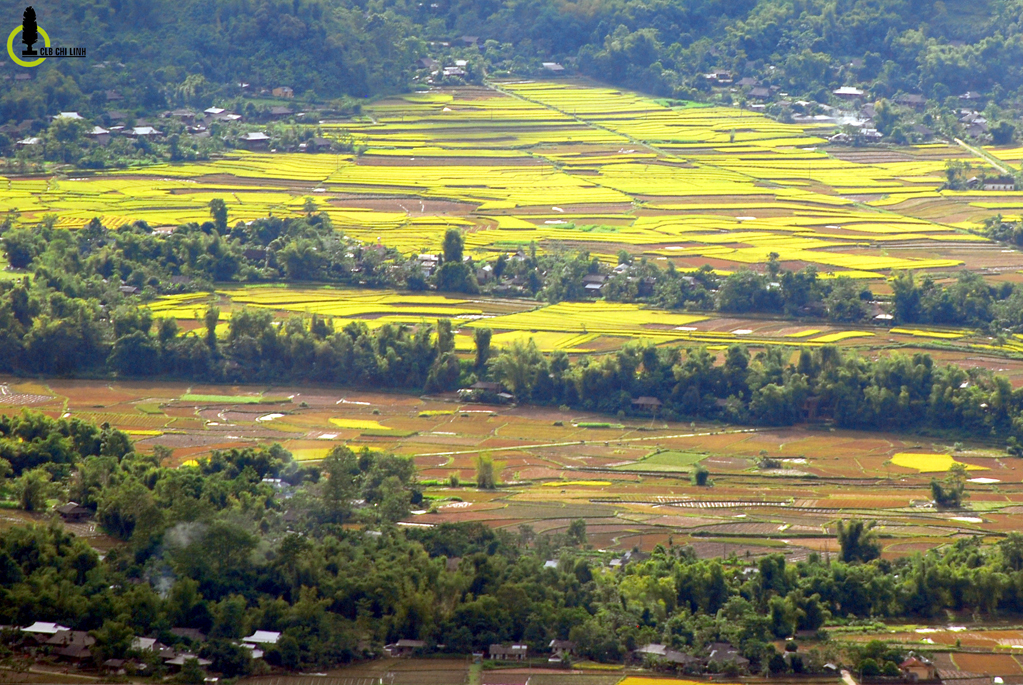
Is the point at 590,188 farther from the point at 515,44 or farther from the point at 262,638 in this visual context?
the point at 262,638

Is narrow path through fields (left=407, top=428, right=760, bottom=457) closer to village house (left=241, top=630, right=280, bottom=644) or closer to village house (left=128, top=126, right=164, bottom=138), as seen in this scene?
village house (left=241, top=630, right=280, bottom=644)

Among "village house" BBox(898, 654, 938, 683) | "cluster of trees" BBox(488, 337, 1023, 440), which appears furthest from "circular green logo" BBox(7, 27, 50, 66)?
"village house" BBox(898, 654, 938, 683)

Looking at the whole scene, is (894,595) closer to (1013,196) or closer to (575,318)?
(575,318)

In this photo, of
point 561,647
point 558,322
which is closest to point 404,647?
point 561,647

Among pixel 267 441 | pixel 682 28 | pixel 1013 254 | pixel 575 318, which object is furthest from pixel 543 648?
pixel 682 28

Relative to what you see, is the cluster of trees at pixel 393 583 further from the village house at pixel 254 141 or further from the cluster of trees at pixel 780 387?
the village house at pixel 254 141

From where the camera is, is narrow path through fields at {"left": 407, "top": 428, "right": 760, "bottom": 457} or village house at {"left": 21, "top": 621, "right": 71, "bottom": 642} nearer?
village house at {"left": 21, "top": 621, "right": 71, "bottom": 642}
